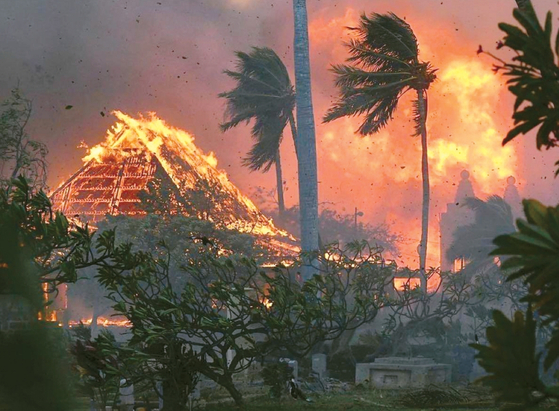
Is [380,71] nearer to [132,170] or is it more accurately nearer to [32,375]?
[132,170]

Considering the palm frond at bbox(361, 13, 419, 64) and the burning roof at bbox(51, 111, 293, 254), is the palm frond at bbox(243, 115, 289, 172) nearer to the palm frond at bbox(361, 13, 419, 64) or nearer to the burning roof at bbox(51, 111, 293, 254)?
the burning roof at bbox(51, 111, 293, 254)

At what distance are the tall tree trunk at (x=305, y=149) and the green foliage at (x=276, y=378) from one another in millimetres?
8885

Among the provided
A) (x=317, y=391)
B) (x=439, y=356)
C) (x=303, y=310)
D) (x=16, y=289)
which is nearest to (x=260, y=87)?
(x=439, y=356)

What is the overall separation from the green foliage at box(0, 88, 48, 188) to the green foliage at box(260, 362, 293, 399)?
48.4 ft

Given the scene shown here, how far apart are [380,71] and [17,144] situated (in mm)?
11808

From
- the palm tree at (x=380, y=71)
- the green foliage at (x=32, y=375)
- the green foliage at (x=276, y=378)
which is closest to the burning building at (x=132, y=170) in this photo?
the palm tree at (x=380, y=71)

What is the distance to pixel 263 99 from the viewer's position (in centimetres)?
4272

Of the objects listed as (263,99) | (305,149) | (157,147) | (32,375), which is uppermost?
(157,147)

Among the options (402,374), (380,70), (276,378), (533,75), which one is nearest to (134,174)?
(380,70)

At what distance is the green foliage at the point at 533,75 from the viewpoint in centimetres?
134

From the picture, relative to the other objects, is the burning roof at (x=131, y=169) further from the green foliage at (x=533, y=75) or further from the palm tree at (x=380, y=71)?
the green foliage at (x=533, y=75)

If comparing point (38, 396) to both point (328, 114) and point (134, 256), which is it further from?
point (328, 114)

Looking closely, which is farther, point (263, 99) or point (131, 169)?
point (131, 169)

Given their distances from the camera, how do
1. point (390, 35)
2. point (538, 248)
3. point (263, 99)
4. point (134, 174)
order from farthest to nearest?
1. point (134, 174)
2. point (263, 99)
3. point (390, 35)
4. point (538, 248)
